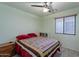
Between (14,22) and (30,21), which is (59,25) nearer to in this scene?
(30,21)

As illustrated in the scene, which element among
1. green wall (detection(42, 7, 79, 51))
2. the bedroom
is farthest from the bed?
green wall (detection(42, 7, 79, 51))

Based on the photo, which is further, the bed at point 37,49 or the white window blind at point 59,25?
the white window blind at point 59,25

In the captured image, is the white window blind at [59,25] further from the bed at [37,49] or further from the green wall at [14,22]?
the bed at [37,49]

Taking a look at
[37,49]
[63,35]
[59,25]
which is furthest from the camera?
[59,25]

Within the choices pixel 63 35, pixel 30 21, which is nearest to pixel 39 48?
pixel 63 35

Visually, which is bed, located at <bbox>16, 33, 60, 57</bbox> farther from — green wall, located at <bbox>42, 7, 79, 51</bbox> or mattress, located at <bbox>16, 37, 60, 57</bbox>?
green wall, located at <bbox>42, 7, 79, 51</bbox>

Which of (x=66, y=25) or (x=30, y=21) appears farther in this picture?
(x=30, y=21)

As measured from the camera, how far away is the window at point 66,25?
143 inches

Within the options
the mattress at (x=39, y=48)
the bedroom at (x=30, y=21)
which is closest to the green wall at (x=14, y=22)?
the bedroom at (x=30, y=21)

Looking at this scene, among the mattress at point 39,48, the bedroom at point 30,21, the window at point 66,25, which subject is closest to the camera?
the mattress at point 39,48

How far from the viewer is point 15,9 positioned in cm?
379

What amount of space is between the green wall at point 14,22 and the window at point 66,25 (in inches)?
54.6

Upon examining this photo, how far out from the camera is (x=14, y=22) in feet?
12.4

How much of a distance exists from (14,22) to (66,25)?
2736 millimetres
